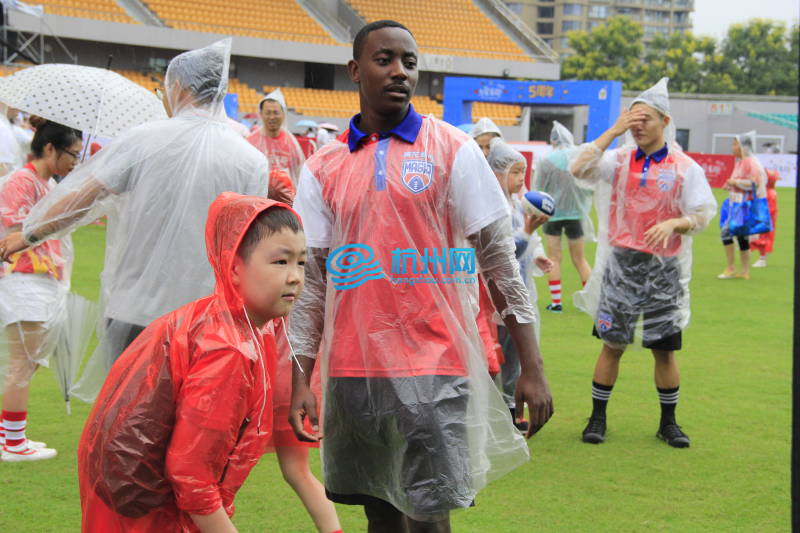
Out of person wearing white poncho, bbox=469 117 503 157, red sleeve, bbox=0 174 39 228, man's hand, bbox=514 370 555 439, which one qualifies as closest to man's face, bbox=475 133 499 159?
person wearing white poncho, bbox=469 117 503 157

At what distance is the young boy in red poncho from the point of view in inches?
88.7

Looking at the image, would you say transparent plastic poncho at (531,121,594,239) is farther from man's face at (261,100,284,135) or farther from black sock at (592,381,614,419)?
black sock at (592,381,614,419)

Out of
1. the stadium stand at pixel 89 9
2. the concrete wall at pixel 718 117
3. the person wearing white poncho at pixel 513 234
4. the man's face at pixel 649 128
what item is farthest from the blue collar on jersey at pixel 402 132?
the concrete wall at pixel 718 117

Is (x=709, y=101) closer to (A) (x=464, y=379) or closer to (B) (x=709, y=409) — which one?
(B) (x=709, y=409)

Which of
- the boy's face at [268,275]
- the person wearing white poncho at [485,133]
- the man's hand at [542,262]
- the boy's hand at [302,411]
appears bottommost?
the boy's hand at [302,411]

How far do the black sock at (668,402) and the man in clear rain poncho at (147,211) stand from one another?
Result: 291 cm

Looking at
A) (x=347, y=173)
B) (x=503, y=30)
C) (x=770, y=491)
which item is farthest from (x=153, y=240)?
(x=503, y=30)

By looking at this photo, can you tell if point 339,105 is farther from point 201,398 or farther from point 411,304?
point 201,398

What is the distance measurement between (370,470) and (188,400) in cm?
86

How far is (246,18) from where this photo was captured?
1273 inches

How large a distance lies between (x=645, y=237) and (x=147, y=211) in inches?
109

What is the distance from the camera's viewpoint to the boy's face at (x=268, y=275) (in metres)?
2.45

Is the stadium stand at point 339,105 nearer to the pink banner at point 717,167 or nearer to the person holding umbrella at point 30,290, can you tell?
the pink banner at point 717,167

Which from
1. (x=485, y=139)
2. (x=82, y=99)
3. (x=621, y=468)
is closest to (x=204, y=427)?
(x=82, y=99)
